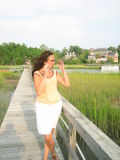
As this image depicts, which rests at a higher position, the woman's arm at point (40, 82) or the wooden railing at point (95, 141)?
the woman's arm at point (40, 82)

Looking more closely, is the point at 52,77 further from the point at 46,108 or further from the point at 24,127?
the point at 24,127

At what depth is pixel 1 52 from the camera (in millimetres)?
54906

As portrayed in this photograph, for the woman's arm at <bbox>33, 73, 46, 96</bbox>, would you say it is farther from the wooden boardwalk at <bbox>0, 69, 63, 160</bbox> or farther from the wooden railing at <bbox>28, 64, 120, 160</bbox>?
the wooden boardwalk at <bbox>0, 69, 63, 160</bbox>

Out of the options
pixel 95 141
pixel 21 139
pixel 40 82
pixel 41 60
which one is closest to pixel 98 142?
pixel 95 141

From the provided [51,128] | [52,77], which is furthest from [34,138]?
[52,77]

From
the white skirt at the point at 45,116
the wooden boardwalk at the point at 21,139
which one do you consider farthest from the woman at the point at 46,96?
the wooden boardwalk at the point at 21,139

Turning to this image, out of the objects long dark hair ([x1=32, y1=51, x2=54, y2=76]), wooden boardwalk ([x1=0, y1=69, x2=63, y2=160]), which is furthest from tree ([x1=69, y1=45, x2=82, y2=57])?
long dark hair ([x1=32, y1=51, x2=54, y2=76])

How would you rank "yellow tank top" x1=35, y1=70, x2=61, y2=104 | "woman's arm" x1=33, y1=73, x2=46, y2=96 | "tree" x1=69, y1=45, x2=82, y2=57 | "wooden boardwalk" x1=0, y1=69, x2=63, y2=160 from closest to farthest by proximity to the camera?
1. "woman's arm" x1=33, y1=73, x2=46, y2=96
2. "yellow tank top" x1=35, y1=70, x2=61, y2=104
3. "wooden boardwalk" x1=0, y1=69, x2=63, y2=160
4. "tree" x1=69, y1=45, x2=82, y2=57

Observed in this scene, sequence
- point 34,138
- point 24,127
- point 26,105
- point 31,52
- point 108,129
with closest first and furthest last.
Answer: point 34,138
point 24,127
point 108,129
point 26,105
point 31,52

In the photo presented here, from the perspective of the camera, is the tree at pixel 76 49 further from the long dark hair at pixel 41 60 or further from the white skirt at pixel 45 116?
the white skirt at pixel 45 116

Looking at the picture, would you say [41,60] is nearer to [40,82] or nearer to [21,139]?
[40,82]

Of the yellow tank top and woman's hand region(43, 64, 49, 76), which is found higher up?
woman's hand region(43, 64, 49, 76)

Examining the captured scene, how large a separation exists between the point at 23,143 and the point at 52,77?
1.51 metres

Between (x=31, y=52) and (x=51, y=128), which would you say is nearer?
(x=51, y=128)
